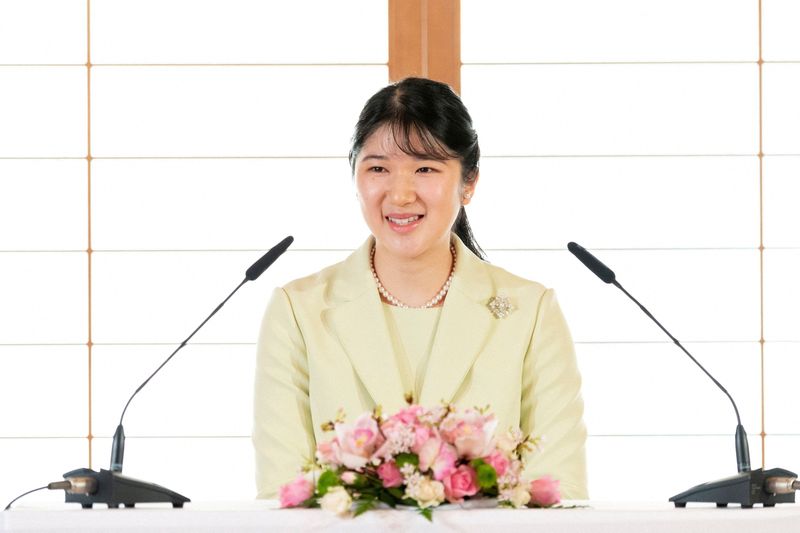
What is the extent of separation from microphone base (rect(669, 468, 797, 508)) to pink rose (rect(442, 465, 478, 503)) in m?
0.41

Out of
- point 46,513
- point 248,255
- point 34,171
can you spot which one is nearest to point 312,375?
point 46,513

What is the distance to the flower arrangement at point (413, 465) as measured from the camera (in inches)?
58.3

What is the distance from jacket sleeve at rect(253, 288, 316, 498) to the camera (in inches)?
88.3

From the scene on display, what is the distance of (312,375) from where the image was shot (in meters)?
2.34

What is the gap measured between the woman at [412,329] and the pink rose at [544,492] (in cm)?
62

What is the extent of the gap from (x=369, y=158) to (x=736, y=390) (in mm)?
1821

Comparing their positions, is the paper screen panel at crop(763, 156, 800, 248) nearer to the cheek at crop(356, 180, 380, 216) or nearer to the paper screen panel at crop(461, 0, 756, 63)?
the paper screen panel at crop(461, 0, 756, 63)

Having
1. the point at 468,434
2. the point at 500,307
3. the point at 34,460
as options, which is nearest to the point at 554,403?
the point at 500,307

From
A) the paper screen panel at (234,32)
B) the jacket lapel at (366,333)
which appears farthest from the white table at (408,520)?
the paper screen panel at (234,32)

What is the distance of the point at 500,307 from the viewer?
2.42 metres

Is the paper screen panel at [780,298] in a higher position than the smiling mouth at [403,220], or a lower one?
lower

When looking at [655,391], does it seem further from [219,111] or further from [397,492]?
[397,492]

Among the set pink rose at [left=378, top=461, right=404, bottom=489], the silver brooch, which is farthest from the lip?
pink rose at [left=378, top=461, right=404, bottom=489]

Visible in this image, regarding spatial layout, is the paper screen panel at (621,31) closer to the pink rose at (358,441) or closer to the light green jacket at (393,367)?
the light green jacket at (393,367)
